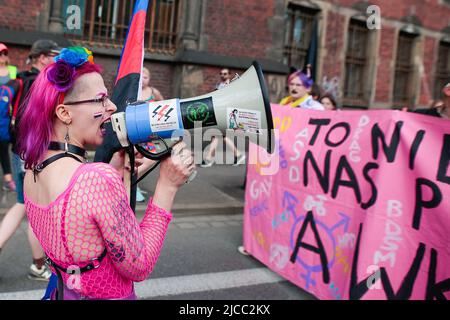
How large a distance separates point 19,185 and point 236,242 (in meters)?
2.15

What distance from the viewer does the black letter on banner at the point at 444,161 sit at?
2.54 meters

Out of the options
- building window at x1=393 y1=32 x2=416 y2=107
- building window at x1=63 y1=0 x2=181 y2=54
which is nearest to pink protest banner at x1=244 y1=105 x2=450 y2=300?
building window at x1=63 y1=0 x2=181 y2=54

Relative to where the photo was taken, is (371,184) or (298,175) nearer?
(371,184)

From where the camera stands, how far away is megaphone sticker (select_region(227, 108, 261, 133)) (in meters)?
1.44

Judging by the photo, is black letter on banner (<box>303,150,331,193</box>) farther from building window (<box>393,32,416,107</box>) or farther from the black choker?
building window (<box>393,32,416,107</box>)

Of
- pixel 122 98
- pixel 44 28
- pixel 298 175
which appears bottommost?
pixel 298 175

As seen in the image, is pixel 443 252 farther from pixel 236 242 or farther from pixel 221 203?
pixel 221 203

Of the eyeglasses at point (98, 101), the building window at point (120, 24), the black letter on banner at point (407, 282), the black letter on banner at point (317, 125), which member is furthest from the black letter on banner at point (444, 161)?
the building window at point (120, 24)

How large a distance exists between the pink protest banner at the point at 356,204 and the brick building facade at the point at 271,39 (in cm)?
291

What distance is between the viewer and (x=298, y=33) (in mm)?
13211

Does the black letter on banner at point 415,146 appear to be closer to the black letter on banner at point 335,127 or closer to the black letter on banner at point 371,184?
the black letter on banner at point 371,184

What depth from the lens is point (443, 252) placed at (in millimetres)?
2533

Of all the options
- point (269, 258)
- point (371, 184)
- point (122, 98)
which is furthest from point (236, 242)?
point (122, 98)

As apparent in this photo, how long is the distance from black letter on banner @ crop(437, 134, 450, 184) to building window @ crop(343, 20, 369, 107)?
1212 centimetres
